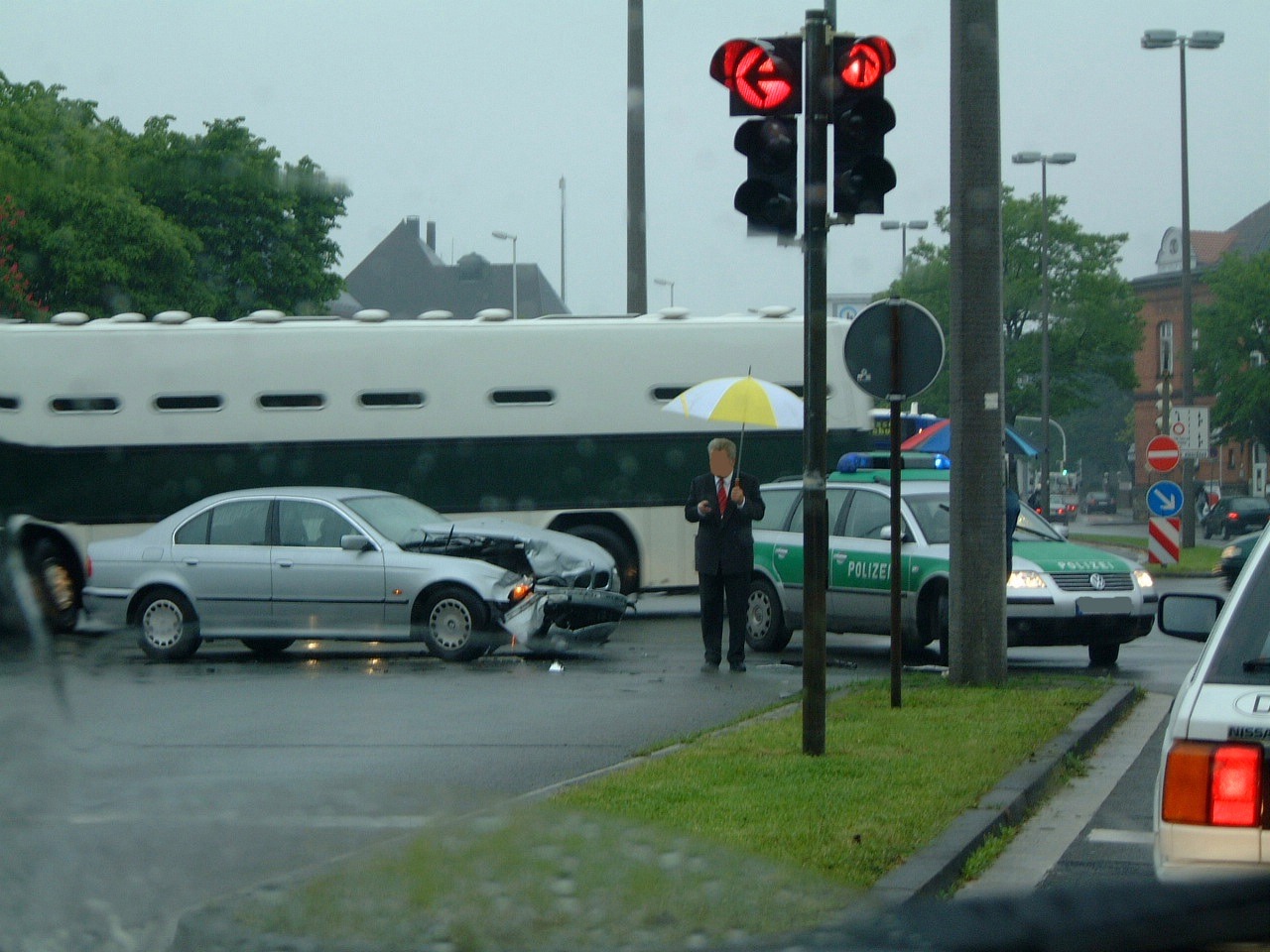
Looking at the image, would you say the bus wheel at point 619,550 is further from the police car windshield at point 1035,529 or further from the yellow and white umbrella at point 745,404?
the police car windshield at point 1035,529

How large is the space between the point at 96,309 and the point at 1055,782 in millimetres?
6237

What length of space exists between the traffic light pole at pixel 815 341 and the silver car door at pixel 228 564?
7.66 m

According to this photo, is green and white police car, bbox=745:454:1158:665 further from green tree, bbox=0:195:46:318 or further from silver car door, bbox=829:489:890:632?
green tree, bbox=0:195:46:318

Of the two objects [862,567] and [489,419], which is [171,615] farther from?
[489,419]

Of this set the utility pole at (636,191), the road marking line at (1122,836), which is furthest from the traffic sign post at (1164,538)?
the road marking line at (1122,836)

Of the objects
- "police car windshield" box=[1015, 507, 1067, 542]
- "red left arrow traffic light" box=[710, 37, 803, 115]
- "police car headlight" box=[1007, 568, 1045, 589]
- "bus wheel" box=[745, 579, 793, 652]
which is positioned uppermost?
"red left arrow traffic light" box=[710, 37, 803, 115]

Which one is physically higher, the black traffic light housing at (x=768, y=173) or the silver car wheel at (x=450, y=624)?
the black traffic light housing at (x=768, y=173)

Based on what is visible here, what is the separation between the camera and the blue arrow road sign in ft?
87.4

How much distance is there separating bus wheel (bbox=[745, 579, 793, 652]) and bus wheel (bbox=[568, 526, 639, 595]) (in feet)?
14.4

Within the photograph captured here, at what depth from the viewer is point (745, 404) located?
17.9 metres

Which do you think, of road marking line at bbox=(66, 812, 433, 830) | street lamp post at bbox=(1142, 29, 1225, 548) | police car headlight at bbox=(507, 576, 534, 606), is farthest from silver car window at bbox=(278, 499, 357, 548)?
street lamp post at bbox=(1142, 29, 1225, 548)

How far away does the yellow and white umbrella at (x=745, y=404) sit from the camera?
1773cm

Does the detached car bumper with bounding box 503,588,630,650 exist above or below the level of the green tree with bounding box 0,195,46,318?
below


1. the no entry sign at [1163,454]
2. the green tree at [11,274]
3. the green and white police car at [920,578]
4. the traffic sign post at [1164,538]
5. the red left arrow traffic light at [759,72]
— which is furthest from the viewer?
the traffic sign post at [1164,538]
